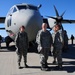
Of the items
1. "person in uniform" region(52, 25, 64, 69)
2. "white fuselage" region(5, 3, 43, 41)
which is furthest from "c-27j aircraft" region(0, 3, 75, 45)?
"person in uniform" region(52, 25, 64, 69)

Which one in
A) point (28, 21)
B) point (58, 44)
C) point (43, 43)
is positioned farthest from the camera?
point (28, 21)

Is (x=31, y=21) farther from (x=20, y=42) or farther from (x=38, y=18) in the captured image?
(x=20, y=42)

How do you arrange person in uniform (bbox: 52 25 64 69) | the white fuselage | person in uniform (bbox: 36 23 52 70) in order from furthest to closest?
the white fuselage → person in uniform (bbox: 52 25 64 69) → person in uniform (bbox: 36 23 52 70)

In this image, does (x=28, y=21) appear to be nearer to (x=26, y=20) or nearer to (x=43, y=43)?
(x=26, y=20)

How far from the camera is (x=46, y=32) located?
29.2 ft

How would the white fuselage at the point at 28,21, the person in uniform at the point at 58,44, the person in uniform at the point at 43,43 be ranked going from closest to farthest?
1. the person in uniform at the point at 43,43
2. the person in uniform at the point at 58,44
3. the white fuselage at the point at 28,21

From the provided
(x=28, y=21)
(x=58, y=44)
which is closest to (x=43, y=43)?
(x=58, y=44)

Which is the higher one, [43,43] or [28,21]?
[28,21]

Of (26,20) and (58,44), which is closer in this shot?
(58,44)

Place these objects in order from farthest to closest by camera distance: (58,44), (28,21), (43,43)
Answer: (28,21), (58,44), (43,43)

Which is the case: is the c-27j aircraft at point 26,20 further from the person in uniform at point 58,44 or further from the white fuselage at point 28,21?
the person in uniform at point 58,44

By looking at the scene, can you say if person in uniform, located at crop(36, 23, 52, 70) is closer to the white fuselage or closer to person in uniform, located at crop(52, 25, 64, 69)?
person in uniform, located at crop(52, 25, 64, 69)

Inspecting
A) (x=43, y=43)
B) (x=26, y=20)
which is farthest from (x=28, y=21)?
(x=43, y=43)

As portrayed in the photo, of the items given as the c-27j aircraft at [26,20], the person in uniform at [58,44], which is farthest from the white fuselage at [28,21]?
the person in uniform at [58,44]
